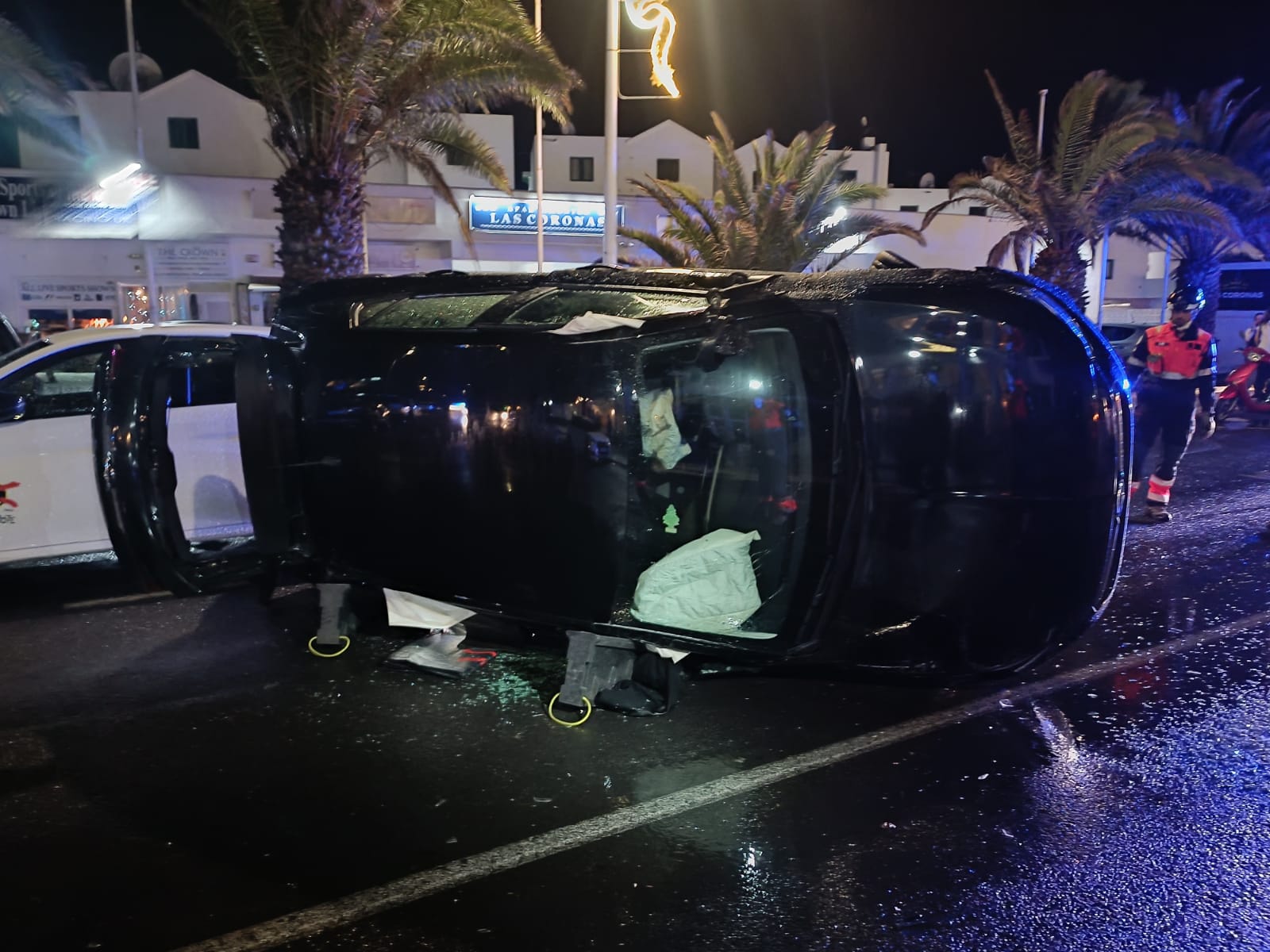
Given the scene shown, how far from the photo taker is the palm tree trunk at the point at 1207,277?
20109 mm

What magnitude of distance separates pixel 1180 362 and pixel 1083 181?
25.6 feet

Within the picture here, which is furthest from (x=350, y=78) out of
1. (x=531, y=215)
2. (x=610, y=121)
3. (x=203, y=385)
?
(x=531, y=215)

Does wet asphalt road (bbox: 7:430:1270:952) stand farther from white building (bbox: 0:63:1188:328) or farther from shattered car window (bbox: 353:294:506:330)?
white building (bbox: 0:63:1188:328)

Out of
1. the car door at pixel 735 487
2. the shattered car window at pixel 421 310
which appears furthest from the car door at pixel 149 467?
the car door at pixel 735 487

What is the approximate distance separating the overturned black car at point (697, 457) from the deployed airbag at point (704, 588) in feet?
0.04

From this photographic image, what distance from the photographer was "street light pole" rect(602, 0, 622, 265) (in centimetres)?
1238

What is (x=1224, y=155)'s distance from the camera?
2023cm

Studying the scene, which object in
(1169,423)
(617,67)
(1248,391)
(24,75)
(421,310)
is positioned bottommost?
(1248,391)

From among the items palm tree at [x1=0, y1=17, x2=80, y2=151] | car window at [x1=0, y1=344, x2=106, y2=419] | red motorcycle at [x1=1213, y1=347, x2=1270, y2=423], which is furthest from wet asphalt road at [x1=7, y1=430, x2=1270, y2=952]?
red motorcycle at [x1=1213, y1=347, x2=1270, y2=423]

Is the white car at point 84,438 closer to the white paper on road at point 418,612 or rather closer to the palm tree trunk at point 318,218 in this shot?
the white paper on road at point 418,612

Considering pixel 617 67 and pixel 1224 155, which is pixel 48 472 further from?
pixel 1224 155

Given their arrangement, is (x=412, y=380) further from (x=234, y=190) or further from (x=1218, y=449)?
(x=234, y=190)

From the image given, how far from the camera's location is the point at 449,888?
292cm

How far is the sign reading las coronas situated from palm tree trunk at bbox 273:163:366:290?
13494mm
